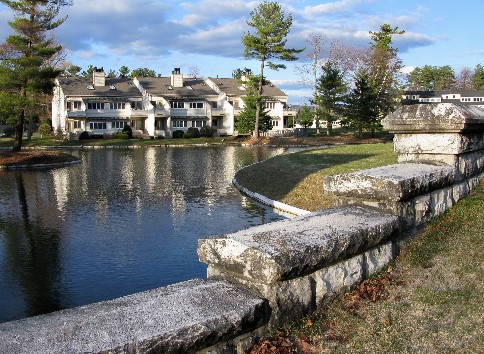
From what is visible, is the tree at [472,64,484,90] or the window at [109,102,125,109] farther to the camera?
the tree at [472,64,484,90]

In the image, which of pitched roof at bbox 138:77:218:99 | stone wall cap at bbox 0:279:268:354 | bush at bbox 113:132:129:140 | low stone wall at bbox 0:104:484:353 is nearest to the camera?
stone wall cap at bbox 0:279:268:354

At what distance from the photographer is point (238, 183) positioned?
71.7 ft

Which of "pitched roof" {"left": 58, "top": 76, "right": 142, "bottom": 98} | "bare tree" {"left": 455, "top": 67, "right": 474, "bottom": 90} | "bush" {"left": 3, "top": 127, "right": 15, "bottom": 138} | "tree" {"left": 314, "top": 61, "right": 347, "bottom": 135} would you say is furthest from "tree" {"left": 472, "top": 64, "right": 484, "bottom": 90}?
"bush" {"left": 3, "top": 127, "right": 15, "bottom": 138}

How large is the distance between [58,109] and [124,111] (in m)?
9.34

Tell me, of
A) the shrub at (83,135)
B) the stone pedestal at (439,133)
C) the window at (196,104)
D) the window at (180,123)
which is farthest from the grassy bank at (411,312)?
the window at (196,104)

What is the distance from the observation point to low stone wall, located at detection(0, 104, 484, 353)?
2633 mm

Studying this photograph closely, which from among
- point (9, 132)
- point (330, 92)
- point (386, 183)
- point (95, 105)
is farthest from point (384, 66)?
point (386, 183)

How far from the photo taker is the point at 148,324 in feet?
8.93

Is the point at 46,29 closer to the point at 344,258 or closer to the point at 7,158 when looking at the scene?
the point at 7,158

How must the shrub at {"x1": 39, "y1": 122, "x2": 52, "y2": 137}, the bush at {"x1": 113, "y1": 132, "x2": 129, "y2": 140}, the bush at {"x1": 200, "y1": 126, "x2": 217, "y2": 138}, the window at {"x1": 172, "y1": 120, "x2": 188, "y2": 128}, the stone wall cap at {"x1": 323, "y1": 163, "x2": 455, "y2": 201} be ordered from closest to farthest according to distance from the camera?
the stone wall cap at {"x1": 323, "y1": 163, "x2": 455, "y2": 201}
the bush at {"x1": 113, "y1": 132, "x2": 129, "y2": 140}
the shrub at {"x1": 39, "y1": 122, "x2": 52, "y2": 137}
the bush at {"x1": 200, "y1": 126, "x2": 217, "y2": 138}
the window at {"x1": 172, "y1": 120, "x2": 188, "y2": 128}

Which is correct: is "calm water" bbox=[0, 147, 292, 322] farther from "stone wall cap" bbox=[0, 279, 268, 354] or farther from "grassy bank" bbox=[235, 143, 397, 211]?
"stone wall cap" bbox=[0, 279, 268, 354]

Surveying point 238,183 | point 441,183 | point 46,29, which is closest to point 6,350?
point 441,183

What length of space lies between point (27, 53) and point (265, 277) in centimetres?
3784

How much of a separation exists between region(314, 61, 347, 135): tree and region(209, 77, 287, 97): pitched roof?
14646 mm
